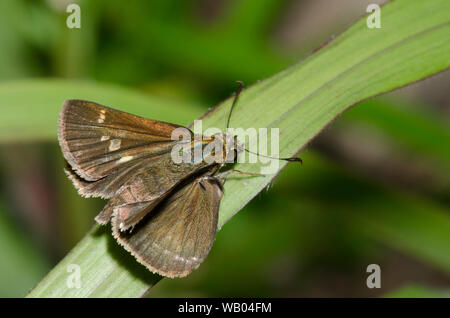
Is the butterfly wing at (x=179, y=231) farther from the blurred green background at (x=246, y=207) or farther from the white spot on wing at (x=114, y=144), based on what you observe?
the blurred green background at (x=246, y=207)

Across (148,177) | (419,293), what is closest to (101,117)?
(148,177)

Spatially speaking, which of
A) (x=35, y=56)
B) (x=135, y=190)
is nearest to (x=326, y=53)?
(x=135, y=190)

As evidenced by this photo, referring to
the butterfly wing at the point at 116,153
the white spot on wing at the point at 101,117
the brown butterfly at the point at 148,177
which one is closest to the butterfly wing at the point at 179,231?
the brown butterfly at the point at 148,177

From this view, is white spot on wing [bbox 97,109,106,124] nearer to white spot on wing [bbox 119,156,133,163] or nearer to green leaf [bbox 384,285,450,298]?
white spot on wing [bbox 119,156,133,163]

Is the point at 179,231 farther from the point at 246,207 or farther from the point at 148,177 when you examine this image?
the point at 246,207

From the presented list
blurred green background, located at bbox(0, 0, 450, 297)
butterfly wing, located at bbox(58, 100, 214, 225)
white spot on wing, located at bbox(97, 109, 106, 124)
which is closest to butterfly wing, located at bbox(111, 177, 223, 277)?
butterfly wing, located at bbox(58, 100, 214, 225)

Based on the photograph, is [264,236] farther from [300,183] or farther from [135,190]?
[135,190]
